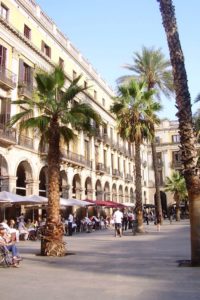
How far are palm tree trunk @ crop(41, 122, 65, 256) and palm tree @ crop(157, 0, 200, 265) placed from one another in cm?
496

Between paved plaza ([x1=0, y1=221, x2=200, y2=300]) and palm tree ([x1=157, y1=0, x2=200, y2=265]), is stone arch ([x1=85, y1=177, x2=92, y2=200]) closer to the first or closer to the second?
paved plaza ([x1=0, y1=221, x2=200, y2=300])

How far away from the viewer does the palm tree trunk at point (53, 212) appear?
558 inches

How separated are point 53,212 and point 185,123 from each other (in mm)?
5768

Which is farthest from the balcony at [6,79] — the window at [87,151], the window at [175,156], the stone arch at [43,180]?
the window at [175,156]

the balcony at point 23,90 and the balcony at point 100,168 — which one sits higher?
the balcony at point 23,90

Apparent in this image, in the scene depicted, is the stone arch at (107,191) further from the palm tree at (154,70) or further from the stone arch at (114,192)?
the palm tree at (154,70)

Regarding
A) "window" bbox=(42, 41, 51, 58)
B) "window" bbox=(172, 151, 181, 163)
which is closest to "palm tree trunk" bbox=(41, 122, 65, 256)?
"window" bbox=(42, 41, 51, 58)

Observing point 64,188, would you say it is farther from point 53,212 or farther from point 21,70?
point 53,212

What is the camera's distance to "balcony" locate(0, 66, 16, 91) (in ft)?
88.3

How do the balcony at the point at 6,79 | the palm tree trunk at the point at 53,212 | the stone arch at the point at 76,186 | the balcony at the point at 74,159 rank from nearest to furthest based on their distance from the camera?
1. the palm tree trunk at the point at 53,212
2. the balcony at the point at 6,79
3. the balcony at the point at 74,159
4. the stone arch at the point at 76,186

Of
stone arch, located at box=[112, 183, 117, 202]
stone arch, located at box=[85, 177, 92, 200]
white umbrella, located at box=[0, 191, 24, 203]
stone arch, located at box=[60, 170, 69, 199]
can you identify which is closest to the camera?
white umbrella, located at box=[0, 191, 24, 203]

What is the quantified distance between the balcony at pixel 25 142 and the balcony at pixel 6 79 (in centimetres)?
348

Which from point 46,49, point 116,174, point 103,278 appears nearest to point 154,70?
point 46,49

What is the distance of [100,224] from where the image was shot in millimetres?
35781
